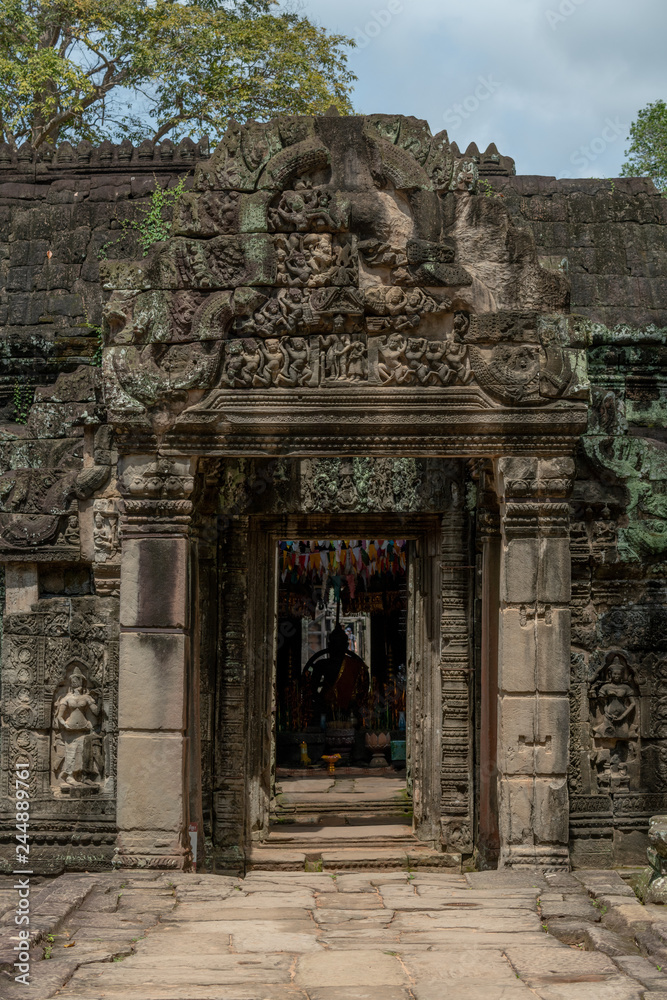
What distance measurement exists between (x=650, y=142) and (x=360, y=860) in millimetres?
13875

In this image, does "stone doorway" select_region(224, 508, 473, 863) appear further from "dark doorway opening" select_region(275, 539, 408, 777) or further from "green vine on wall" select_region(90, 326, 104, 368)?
"dark doorway opening" select_region(275, 539, 408, 777)

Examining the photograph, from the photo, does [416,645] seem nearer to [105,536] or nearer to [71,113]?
[105,536]

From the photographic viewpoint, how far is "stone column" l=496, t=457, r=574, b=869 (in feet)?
26.0

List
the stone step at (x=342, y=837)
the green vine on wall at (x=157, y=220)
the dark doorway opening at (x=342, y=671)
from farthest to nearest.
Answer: the dark doorway opening at (x=342, y=671)
the stone step at (x=342, y=837)
the green vine on wall at (x=157, y=220)

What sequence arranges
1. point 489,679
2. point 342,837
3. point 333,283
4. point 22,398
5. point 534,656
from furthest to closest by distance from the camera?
point 342,837, point 22,398, point 489,679, point 534,656, point 333,283

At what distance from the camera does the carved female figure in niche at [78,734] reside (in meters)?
8.91

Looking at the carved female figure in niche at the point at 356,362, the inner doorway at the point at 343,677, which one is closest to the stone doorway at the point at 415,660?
the carved female figure in niche at the point at 356,362

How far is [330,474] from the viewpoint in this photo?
1021cm

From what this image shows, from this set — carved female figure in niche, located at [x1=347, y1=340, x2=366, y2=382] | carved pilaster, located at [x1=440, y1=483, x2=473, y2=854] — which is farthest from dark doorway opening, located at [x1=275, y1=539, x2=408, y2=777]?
carved female figure in niche, located at [x1=347, y1=340, x2=366, y2=382]

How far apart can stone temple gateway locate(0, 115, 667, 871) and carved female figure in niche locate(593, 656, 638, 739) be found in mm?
22

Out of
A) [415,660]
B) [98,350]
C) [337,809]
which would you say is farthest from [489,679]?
[337,809]

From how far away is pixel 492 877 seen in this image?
7637 mm

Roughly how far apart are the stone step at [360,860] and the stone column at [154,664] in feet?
8.37

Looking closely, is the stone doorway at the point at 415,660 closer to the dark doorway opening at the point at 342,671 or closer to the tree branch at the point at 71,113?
the dark doorway opening at the point at 342,671
